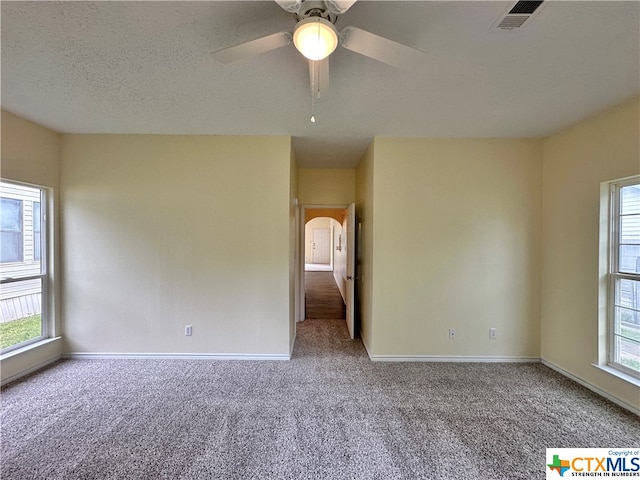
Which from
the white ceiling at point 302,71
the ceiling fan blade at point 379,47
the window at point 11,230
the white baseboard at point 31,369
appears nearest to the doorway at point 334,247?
the white ceiling at point 302,71

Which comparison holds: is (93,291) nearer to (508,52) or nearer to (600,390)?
(508,52)

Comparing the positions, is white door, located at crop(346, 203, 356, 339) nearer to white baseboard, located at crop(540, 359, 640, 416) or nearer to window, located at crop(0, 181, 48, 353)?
white baseboard, located at crop(540, 359, 640, 416)

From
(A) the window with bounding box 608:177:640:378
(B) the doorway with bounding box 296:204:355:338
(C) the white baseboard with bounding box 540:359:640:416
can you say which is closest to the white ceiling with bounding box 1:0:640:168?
(A) the window with bounding box 608:177:640:378

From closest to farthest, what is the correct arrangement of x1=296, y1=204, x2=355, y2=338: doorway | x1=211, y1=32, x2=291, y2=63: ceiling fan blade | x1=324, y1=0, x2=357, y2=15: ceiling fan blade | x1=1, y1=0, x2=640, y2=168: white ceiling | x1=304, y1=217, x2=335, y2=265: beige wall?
x1=324, y1=0, x2=357, y2=15: ceiling fan blade, x1=211, y1=32, x2=291, y2=63: ceiling fan blade, x1=1, y1=0, x2=640, y2=168: white ceiling, x1=296, y1=204, x2=355, y2=338: doorway, x1=304, y1=217, x2=335, y2=265: beige wall

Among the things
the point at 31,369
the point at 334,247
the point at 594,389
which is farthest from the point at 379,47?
the point at 334,247

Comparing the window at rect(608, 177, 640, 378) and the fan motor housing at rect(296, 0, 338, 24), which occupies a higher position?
the fan motor housing at rect(296, 0, 338, 24)

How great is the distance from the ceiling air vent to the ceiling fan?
550 mm

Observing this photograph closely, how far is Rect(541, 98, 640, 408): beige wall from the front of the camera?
2361 millimetres

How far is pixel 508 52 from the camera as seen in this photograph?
1714mm

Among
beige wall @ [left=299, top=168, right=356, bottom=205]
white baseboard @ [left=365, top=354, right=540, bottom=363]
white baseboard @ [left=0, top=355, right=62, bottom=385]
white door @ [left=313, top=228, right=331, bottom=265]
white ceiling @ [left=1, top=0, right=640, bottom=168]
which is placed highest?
white ceiling @ [left=1, top=0, right=640, bottom=168]

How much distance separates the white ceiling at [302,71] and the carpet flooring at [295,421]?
2.63 metres

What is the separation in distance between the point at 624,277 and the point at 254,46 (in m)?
3.53

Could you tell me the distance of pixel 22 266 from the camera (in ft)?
9.49

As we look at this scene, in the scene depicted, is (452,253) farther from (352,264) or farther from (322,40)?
(322,40)
